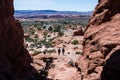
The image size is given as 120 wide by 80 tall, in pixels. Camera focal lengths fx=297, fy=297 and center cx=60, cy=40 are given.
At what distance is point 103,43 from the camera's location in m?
20.4

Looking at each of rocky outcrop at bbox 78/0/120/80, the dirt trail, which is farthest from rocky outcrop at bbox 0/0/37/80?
rocky outcrop at bbox 78/0/120/80

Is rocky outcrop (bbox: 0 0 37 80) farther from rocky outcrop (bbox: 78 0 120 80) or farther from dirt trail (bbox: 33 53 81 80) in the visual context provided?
rocky outcrop (bbox: 78 0 120 80)

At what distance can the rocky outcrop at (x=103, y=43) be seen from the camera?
1678 cm

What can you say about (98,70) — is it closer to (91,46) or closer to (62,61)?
(91,46)

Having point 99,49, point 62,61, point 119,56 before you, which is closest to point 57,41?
point 62,61

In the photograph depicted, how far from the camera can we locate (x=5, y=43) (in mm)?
26594

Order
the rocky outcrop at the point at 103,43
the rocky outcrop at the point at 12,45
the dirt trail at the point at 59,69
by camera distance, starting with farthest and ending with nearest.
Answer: the dirt trail at the point at 59,69 → the rocky outcrop at the point at 12,45 → the rocky outcrop at the point at 103,43

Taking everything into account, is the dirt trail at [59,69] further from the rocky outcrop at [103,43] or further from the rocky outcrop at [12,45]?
the rocky outcrop at [103,43]

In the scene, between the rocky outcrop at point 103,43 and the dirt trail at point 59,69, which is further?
the dirt trail at point 59,69

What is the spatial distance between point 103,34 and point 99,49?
4.75ft

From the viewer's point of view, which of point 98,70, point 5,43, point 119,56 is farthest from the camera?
point 5,43

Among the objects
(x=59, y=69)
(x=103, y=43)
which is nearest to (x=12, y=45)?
(x=59, y=69)

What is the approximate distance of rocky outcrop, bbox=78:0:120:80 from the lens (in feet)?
55.0

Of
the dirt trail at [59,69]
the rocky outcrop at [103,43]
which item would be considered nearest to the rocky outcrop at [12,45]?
the dirt trail at [59,69]
